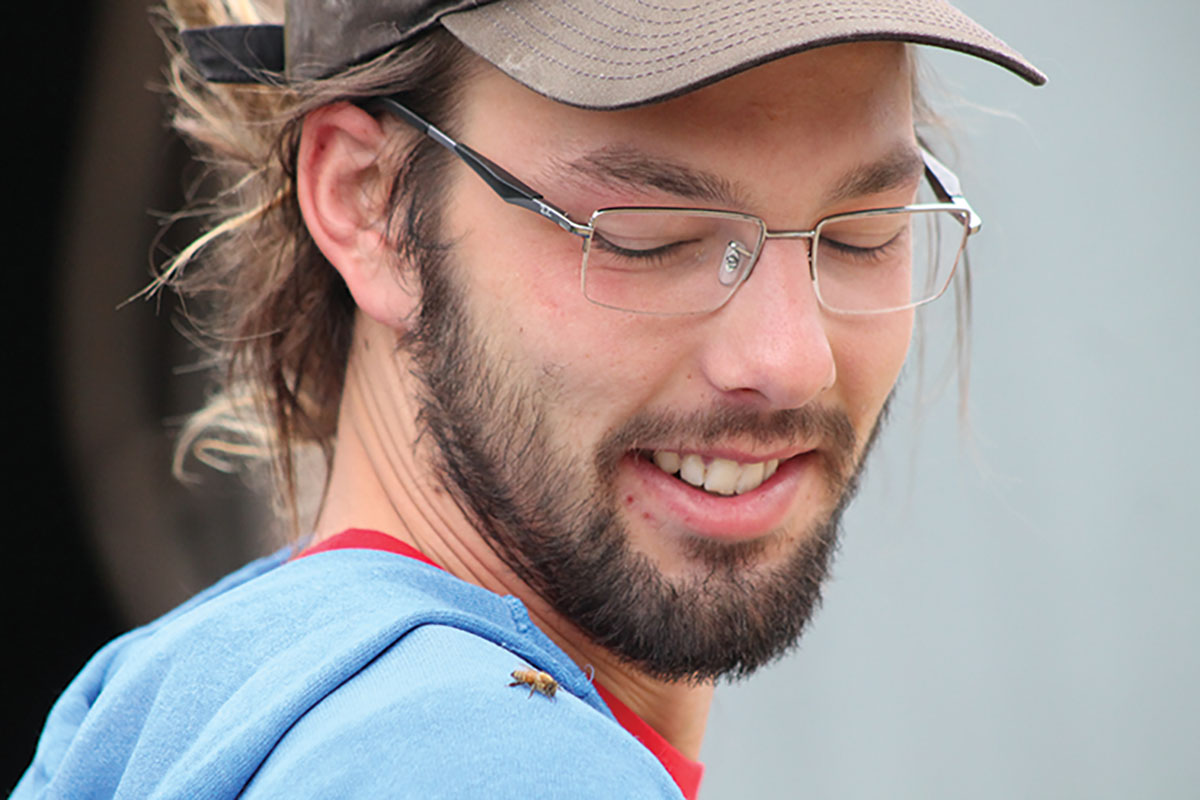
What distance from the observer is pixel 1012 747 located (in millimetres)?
2395

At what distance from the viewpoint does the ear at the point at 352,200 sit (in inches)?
56.0

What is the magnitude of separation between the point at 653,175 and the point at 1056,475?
1460mm

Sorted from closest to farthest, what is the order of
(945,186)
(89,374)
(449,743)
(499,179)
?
(449,743) → (499,179) → (945,186) → (89,374)

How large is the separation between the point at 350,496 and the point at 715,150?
59cm

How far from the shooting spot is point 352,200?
57.6 inches

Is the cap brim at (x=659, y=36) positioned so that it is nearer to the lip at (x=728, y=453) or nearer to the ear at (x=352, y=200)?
the ear at (x=352, y=200)

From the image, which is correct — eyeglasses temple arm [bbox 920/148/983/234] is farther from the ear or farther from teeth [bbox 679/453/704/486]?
the ear

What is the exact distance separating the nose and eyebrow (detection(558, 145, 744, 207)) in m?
0.08

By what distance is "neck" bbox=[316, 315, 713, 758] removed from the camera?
54.2 inches

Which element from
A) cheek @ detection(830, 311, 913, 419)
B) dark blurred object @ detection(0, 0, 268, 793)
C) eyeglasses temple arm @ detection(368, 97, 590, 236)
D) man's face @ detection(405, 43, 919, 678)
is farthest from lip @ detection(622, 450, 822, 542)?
dark blurred object @ detection(0, 0, 268, 793)

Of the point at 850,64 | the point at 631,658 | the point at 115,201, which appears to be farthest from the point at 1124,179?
the point at 115,201

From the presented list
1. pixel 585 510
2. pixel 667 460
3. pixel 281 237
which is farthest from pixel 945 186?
pixel 281 237

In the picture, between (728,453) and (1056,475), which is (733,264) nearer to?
(728,453)

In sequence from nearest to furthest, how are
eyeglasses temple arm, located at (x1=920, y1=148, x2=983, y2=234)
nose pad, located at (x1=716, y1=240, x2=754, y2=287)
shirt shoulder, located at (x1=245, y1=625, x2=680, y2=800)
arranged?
1. shirt shoulder, located at (x1=245, y1=625, x2=680, y2=800)
2. nose pad, located at (x1=716, y1=240, x2=754, y2=287)
3. eyeglasses temple arm, located at (x1=920, y1=148, x2=983, y2=234)
